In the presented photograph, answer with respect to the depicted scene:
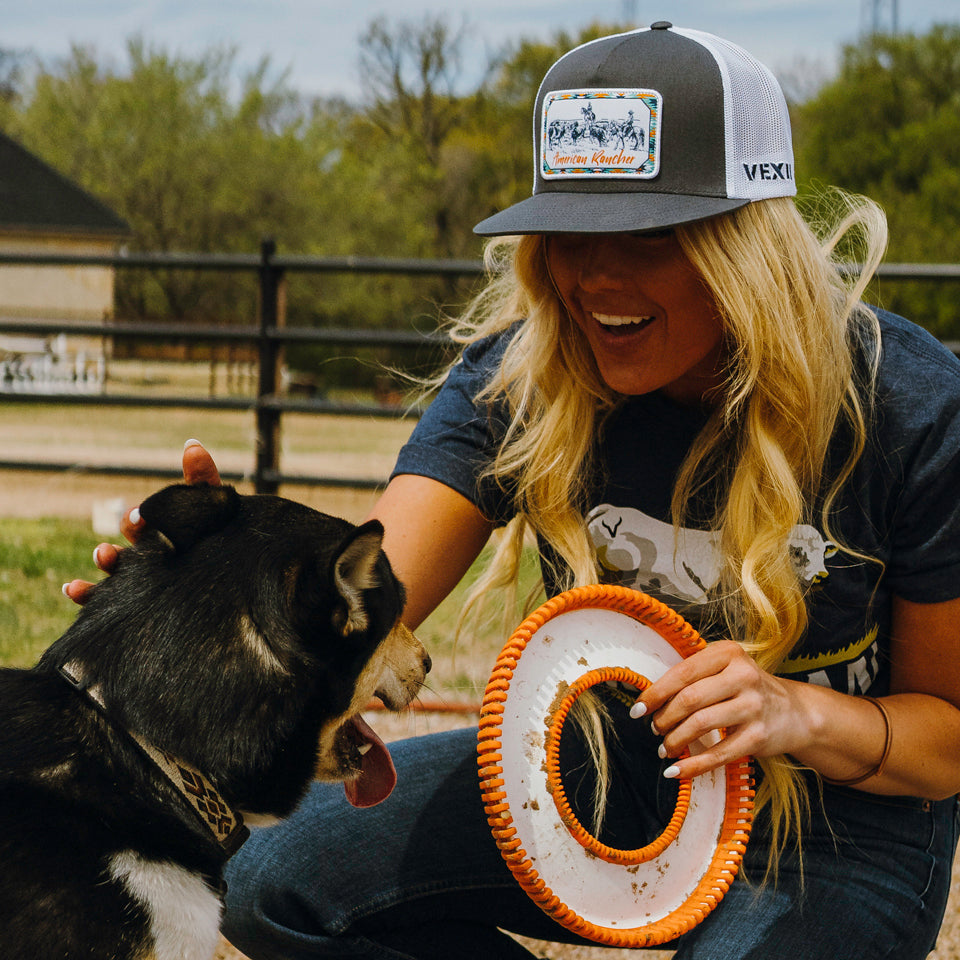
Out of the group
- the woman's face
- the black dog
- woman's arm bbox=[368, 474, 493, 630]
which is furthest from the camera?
woman's arm bbox=[368, 474, 493, 630]

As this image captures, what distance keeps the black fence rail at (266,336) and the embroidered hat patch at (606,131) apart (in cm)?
447

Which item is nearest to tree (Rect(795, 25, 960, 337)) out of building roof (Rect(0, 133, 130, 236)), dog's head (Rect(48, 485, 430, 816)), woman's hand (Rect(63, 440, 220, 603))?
building roof (Rect(0, 133, 130, 236))

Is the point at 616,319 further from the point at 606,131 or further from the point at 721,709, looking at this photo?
the point at 721,709

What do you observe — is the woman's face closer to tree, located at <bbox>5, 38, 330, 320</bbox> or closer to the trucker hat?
the trucker hat

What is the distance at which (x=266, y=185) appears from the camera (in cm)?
3372

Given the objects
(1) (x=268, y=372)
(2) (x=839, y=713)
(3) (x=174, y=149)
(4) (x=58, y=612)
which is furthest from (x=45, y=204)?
Result: (2) (x=839, y=713)

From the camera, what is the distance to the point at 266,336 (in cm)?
700

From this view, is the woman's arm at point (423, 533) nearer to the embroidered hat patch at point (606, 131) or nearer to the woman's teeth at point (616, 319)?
the woman's teeth at point (616, 319)

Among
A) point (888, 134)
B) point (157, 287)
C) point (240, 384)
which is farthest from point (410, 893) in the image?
point (888, 134)

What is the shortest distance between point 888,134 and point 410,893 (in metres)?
32.2

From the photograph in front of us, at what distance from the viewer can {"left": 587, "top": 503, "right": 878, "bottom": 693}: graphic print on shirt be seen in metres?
2.16

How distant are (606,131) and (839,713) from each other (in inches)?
45.1

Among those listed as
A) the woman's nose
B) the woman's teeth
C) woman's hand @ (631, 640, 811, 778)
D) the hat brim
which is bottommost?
woman's hand @ (631, 640, 811, 778)

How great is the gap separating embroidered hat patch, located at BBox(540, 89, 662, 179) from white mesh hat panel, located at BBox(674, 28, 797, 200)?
0.14 m
